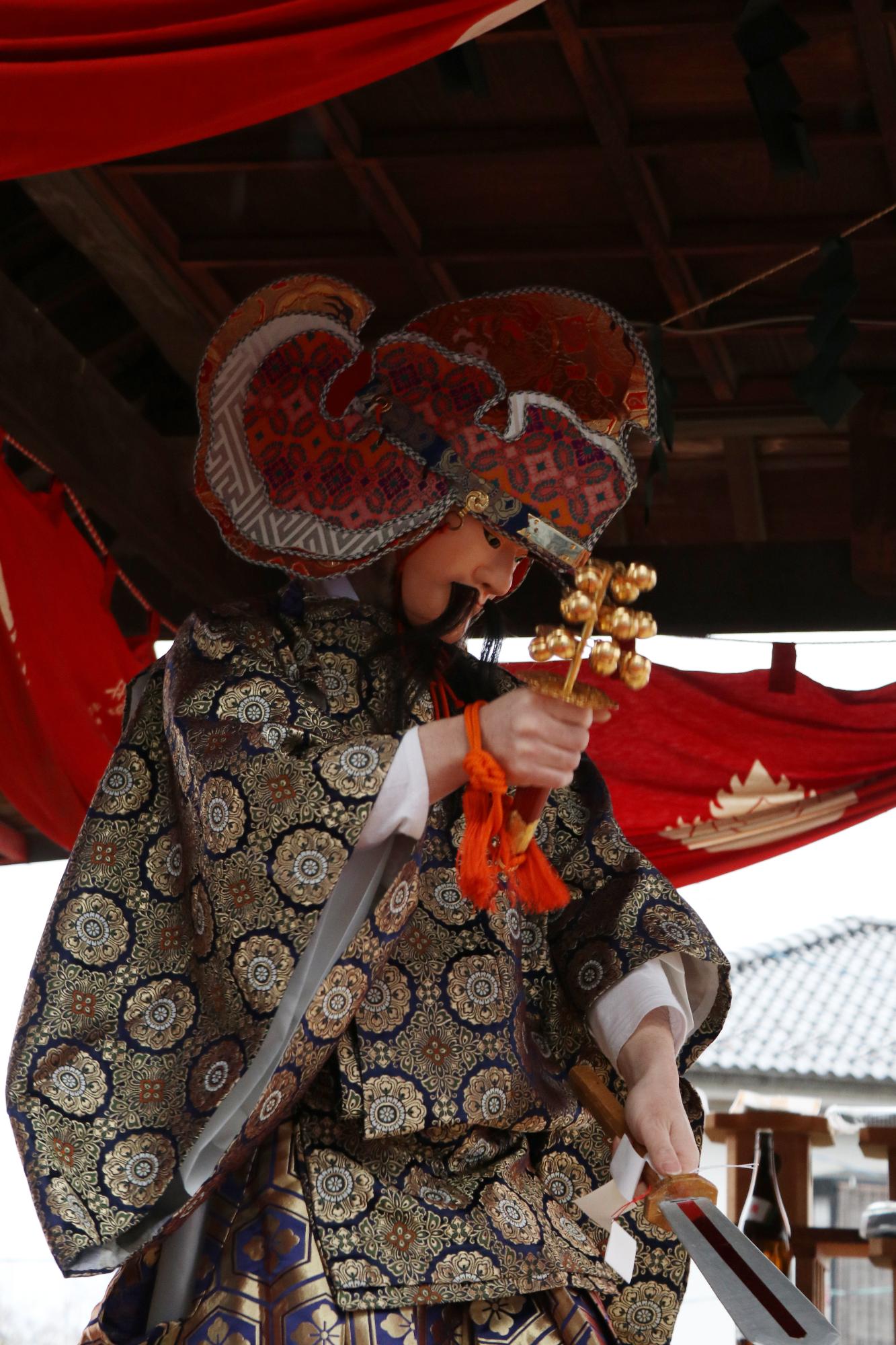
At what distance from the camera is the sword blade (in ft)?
4.69

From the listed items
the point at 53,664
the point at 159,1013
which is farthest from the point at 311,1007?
the point at 53,664

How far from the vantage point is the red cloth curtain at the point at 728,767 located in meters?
3.73

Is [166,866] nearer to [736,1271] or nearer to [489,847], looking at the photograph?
[489,847]

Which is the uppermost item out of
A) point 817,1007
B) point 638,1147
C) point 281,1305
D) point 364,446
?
point 817,1007

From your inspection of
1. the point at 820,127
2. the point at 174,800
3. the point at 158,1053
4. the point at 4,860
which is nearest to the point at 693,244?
the point at 820,127

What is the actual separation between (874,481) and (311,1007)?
85.6 inches

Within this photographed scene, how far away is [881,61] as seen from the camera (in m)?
2.64

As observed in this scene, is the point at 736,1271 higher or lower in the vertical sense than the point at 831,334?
lower

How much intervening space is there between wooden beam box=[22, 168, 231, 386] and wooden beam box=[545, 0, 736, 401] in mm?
858

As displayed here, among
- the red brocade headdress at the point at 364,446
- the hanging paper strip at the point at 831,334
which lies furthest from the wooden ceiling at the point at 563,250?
the red brocade headdress at the point at 364,446

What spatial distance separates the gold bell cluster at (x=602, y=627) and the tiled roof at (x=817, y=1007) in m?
9.14

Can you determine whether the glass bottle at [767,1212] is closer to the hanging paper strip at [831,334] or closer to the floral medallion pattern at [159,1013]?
the hanging paper strip at [831,334]

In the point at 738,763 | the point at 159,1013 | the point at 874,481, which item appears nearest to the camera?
the point at 159,1013

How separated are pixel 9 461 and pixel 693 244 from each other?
5.27ft
